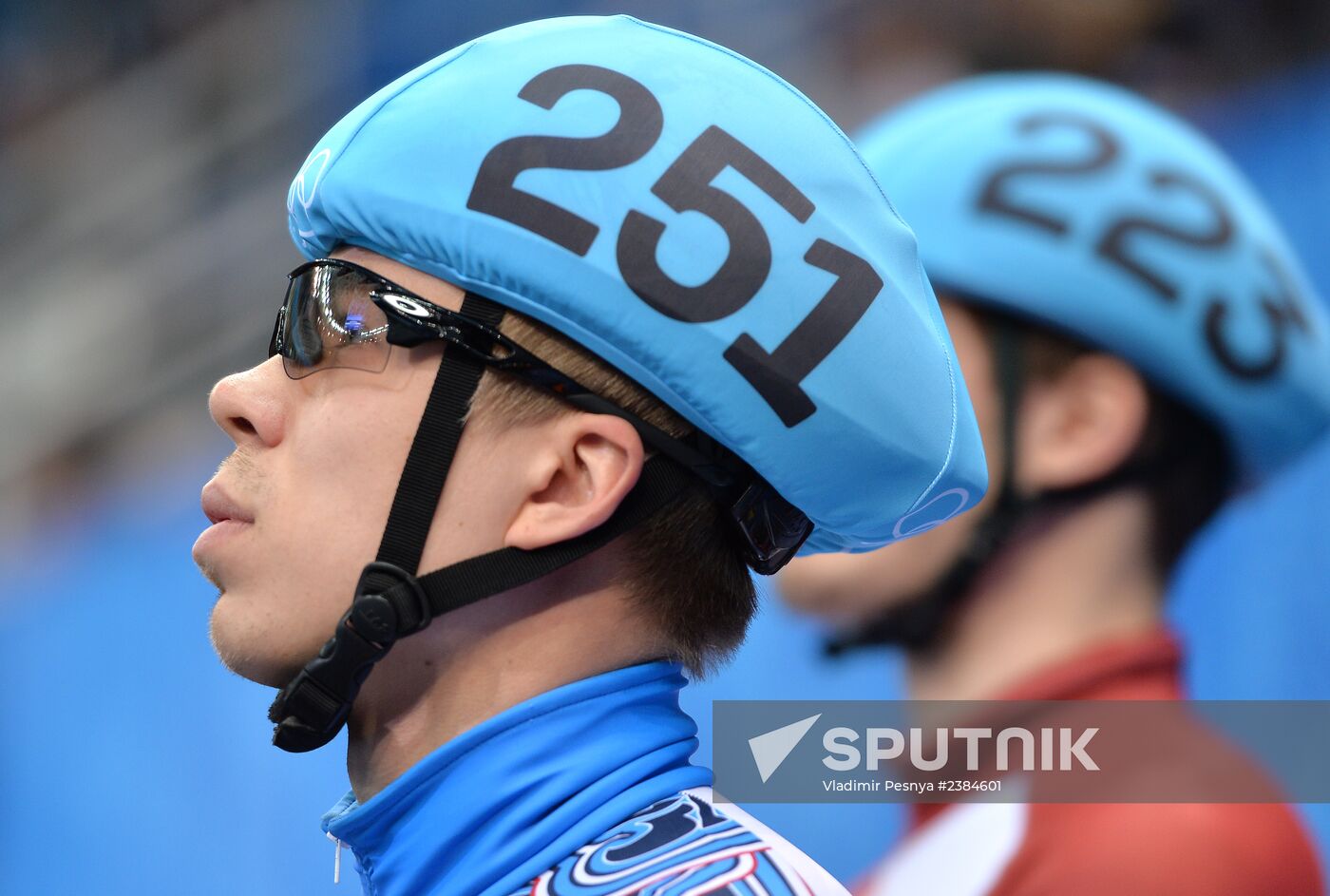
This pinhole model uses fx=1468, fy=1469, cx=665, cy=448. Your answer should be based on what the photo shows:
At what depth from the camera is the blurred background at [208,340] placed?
192 inches

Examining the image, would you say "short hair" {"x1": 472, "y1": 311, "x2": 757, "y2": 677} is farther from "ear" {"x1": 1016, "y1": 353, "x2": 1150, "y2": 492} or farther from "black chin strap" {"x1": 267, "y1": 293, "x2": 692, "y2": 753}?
"ear" {"x1": 1016, "y1": 353, "x2": 1150, "y2": 492}

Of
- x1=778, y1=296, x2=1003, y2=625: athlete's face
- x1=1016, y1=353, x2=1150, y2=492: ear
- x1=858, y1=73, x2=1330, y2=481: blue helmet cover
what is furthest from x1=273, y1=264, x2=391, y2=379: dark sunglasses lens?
x1=1016, y1=353, x2=1150, y2=492: ear

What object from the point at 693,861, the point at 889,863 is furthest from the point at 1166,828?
the point at 693,861

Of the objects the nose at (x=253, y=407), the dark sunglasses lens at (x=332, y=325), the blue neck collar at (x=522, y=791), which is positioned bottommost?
the blue neck collar at (x=522, y=791)

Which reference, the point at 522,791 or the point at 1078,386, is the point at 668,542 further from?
the point at 1078,386

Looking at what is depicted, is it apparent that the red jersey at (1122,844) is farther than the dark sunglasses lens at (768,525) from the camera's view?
Yes

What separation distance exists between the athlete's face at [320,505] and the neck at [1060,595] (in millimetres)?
2050

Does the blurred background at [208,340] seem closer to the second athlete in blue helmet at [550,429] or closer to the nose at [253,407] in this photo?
the second athlete in blue helmet at [550,429]

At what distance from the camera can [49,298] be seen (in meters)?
8.73

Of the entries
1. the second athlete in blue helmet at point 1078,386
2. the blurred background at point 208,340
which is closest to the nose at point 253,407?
the second athlete in blue helmet at point 1078,386

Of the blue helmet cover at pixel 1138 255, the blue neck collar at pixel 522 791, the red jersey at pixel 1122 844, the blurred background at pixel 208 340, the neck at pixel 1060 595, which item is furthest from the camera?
the blurred background at pixel 208 340

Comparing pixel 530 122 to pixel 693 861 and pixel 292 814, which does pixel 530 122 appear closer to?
pixel 693 861

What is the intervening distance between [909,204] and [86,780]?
16.1 ft

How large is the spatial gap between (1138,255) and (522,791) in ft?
7.30
